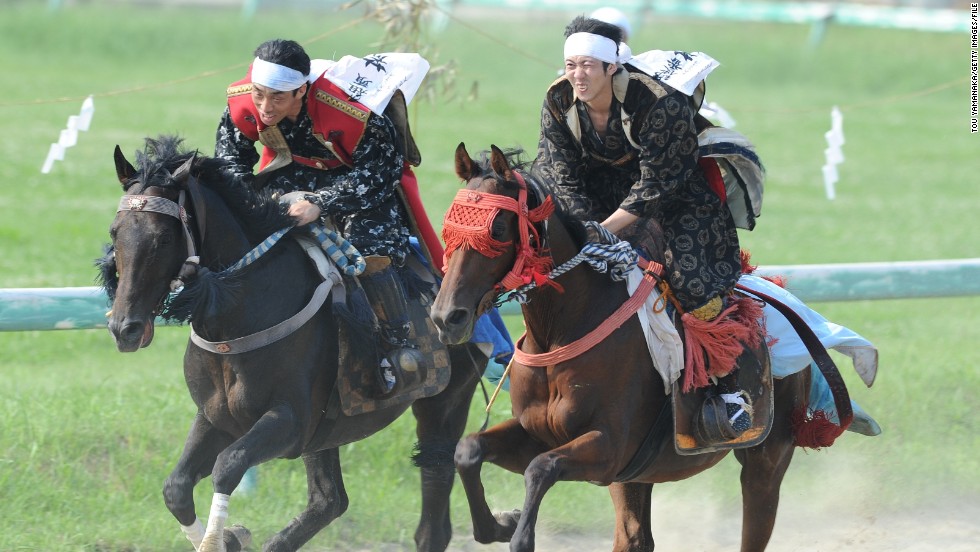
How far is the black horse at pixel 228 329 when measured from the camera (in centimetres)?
507

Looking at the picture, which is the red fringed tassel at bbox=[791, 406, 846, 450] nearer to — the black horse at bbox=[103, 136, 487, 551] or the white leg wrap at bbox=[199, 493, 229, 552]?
the black horse at bbox=[103, 136, 487, 551]

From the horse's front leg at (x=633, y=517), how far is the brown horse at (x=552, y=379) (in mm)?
338

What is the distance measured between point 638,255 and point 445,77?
11.1 ft

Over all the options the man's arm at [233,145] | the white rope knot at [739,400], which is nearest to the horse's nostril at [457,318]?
the white rope knot at [739,400]

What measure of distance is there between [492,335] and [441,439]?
549 millimetres

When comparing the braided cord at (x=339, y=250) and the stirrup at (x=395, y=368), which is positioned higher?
the braided cord at (x=339, y=250)

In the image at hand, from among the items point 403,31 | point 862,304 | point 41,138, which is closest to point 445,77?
point 403,31

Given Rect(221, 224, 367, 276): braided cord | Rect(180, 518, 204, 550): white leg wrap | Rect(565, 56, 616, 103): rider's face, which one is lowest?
Rect(180, 518, 204, 550): white leg wrap

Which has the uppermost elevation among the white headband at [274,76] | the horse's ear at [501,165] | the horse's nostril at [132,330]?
the horse's ear at [501,165]

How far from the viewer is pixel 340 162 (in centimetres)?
605

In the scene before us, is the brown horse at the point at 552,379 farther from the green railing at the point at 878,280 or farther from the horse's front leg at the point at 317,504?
the green railing at the point at 878,280

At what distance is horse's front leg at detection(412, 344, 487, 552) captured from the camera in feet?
20.5

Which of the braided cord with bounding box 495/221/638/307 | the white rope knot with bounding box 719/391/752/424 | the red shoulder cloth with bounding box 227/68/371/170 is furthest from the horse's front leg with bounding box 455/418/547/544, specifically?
the red shoulder cloth with bounding box 227/68/371/170

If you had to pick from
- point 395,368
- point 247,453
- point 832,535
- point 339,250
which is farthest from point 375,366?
point 832,535
